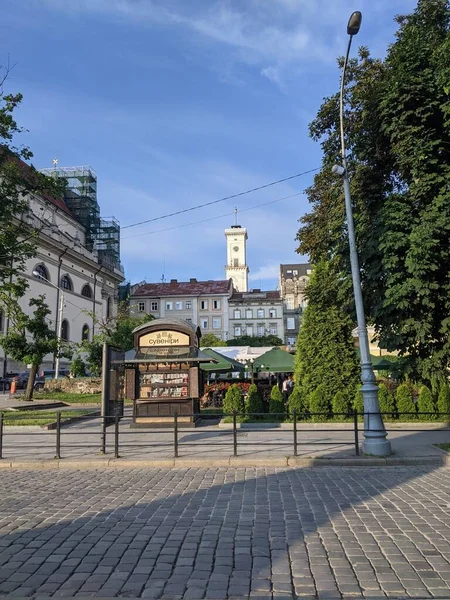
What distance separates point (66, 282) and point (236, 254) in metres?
60.4

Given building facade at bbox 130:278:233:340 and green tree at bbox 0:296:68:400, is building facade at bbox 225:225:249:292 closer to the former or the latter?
building facade at bbox 130:278:233:340

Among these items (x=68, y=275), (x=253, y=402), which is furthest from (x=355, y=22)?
(x=68, y=275)

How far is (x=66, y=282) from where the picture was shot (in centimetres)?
6506

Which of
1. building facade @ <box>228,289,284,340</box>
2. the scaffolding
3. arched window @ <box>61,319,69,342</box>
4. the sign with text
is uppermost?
the scaffolding

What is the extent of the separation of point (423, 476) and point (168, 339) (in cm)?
976

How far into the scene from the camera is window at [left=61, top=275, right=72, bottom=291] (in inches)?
2510

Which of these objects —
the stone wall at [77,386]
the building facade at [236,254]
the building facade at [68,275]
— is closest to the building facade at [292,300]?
the building facade at [236,254]

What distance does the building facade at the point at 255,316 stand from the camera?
93.8m

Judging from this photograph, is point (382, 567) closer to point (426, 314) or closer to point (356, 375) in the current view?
point (426, 314)

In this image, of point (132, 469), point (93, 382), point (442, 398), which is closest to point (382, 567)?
point (132, 469)

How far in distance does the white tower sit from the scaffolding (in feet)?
137

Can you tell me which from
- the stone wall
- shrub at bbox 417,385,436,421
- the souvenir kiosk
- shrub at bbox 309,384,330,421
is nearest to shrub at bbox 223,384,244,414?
the souvenir kiosk

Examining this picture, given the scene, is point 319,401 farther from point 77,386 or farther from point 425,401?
point 77,386

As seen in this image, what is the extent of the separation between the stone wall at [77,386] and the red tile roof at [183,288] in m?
59.2
